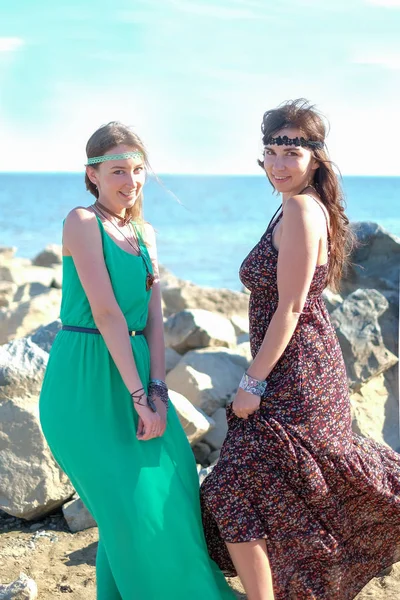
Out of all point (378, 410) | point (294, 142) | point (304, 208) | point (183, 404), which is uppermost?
point (294, 142)

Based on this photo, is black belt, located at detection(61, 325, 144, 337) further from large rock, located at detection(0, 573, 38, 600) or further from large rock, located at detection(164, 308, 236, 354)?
large rock, located at detection(164, 308, 236, 354)

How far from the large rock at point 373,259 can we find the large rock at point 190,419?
7.71ft

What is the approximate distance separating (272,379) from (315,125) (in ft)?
3.46

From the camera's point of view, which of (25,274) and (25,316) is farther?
(25,274)

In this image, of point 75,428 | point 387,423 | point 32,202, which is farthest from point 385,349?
point 32,202

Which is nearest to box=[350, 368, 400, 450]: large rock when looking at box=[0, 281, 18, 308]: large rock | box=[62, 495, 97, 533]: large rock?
box=[62, 495, 97, 533]: large rock

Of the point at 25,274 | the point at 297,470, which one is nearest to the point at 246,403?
the point at 297,470

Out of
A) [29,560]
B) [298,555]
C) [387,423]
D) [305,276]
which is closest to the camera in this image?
[305,276]

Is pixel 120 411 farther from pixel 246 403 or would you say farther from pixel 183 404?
pixel 183 404

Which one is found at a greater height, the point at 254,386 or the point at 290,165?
the point at 290,165

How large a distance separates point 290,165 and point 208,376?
2716 mm

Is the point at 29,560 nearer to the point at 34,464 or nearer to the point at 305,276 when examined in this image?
the point at 34,464

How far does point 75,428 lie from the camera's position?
11.1 feet

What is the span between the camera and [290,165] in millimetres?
3467
